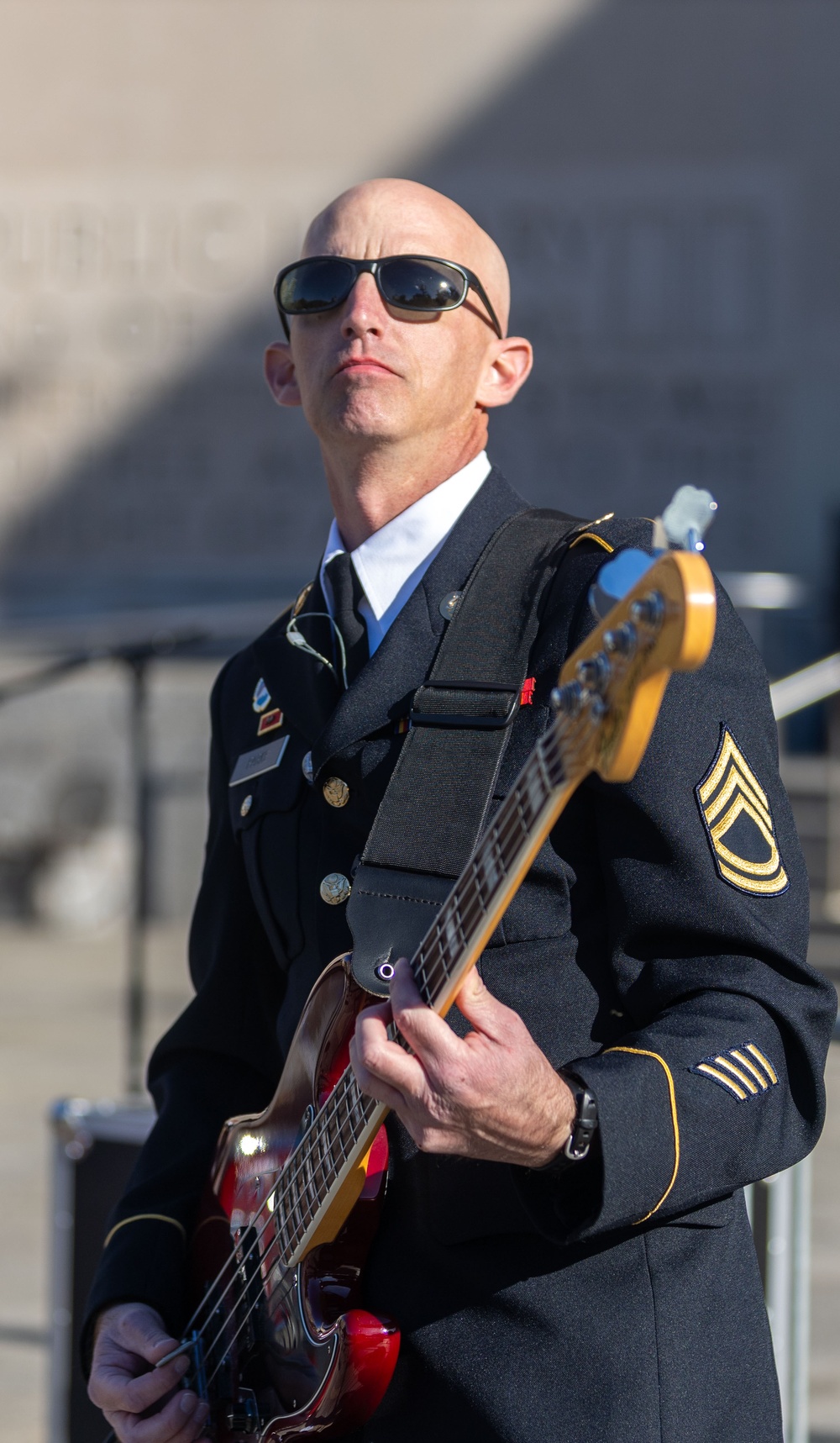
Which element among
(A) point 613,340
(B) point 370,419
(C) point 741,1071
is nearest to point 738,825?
(C) point 741,1071

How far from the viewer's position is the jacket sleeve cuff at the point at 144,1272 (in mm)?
A: 2051

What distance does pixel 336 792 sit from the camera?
1876mm

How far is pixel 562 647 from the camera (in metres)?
1.74

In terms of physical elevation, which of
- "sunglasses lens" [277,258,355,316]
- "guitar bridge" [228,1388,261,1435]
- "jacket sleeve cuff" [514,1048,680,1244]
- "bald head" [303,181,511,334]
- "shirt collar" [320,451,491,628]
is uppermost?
"bald head" [303,181,511,334]

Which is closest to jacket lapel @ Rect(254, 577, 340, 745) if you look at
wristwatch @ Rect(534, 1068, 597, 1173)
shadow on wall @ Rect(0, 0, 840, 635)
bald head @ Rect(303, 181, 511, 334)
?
bald head @ Rect(303, 181, 511, 334)

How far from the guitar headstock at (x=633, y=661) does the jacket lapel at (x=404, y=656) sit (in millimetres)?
548

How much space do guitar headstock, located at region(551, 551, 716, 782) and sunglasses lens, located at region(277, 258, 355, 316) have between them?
0.89 m

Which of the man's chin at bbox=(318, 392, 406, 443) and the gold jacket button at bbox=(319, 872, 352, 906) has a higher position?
the man's chin at bbox=(318, 392, 406, 443)

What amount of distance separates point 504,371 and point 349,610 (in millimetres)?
398

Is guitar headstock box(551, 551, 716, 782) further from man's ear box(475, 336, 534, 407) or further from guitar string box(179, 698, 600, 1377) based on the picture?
man's ear box(475, 336, 534, 407)

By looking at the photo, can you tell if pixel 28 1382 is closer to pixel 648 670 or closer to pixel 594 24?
pixel 648 670

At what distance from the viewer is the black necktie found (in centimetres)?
199

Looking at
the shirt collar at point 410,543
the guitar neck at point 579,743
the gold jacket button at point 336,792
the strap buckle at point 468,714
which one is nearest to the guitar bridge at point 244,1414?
the guitar neck at point 579,743

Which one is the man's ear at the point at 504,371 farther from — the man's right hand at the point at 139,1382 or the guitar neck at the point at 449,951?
the man's right hand at the point at 139,1382
